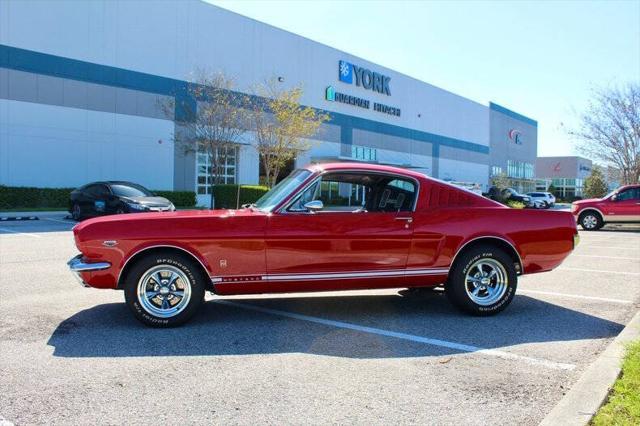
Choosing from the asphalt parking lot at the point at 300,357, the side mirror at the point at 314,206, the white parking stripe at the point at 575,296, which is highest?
the side mirror at the point at 314,206

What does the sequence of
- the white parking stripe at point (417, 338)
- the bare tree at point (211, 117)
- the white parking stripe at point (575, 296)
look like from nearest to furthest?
the white parking stripe at point (417, 338)
the white parking stripe at point (575, 296)
the bare tree at point (211, 117)

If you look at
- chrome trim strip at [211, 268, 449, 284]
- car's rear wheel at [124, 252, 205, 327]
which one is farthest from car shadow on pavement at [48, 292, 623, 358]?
chrome trim strip at [211, 268, 449, 284]

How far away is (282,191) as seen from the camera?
5828 millimetres

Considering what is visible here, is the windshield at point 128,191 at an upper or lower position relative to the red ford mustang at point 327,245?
upper

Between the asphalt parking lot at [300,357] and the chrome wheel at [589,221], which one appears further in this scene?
the chrome wheel at [589,221]

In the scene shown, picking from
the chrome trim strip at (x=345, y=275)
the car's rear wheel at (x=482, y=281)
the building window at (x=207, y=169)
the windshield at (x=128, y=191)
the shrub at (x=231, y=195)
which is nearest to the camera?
the chrome trim strip at (x=345, y=275)

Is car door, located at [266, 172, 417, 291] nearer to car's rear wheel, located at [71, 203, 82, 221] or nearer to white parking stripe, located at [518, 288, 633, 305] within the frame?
white parking stripe, located at [518, 288, 633, 305]

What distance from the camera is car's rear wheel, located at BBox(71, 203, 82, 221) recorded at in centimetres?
1798

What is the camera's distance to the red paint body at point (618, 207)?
19.9 metres

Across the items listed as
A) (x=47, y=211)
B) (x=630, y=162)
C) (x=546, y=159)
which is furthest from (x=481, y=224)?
(x=546, y=159)

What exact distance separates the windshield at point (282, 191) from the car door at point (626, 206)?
59.1 feet

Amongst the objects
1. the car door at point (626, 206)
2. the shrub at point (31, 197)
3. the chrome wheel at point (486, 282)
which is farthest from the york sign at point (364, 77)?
the chrome wheel at point (486, 282)

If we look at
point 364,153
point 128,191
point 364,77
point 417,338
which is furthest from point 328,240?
point 364,77

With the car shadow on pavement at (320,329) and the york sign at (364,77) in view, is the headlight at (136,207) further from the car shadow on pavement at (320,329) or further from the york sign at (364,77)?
the york sign at (364,77)
